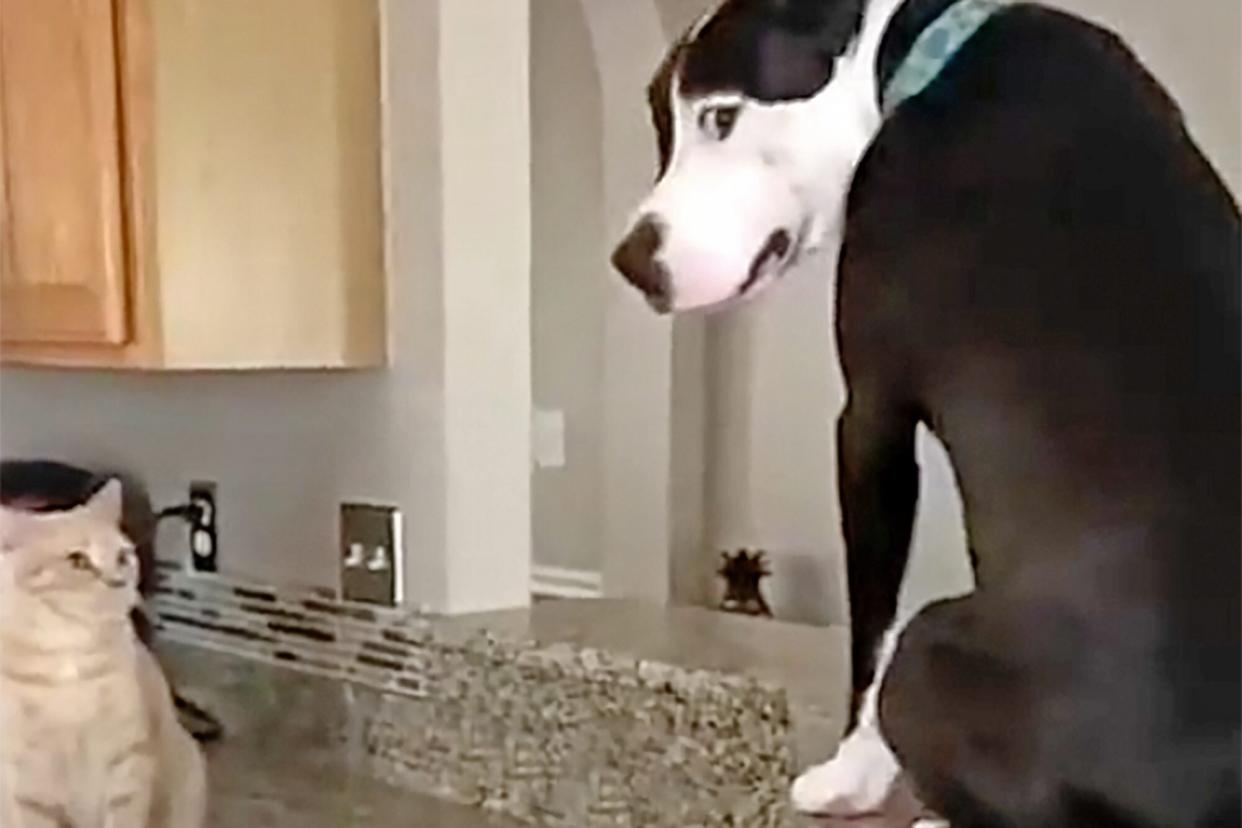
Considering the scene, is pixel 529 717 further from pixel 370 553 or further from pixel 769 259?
pixel 769 259

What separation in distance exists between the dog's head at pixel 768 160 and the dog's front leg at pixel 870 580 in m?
0.10

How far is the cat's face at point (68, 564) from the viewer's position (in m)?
1.69

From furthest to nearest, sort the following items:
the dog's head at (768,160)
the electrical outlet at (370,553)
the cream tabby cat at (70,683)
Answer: the electrical outlet at (370,553), the cream tabby cat at (70,683), the dog's head at (768,160)

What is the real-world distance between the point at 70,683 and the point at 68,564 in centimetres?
11

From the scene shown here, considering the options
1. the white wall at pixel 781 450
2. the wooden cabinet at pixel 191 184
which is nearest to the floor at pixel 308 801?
the wooden cabinet at pixel 191 184

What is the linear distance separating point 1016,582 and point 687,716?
2.56ft

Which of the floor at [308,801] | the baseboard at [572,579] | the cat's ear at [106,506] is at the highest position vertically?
the cat's ear at [106,506]

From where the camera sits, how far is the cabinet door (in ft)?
5.91

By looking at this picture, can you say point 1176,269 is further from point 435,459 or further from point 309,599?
point 309,599

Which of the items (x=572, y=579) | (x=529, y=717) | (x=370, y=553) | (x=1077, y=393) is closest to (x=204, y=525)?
(x=370, y=553)

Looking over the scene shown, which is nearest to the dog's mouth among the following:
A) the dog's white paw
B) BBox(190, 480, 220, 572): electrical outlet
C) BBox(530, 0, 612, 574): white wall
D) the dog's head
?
the dog's head

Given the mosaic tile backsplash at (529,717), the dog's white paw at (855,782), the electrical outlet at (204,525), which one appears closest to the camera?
the dog's white paw at (855,782)

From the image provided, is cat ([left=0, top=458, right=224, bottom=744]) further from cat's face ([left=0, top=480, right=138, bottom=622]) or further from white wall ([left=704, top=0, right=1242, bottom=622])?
white wall ([left=704, top=0, right=1242, bottom=622])

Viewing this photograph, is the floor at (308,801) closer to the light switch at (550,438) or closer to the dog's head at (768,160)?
the dog's head at (768,160)
